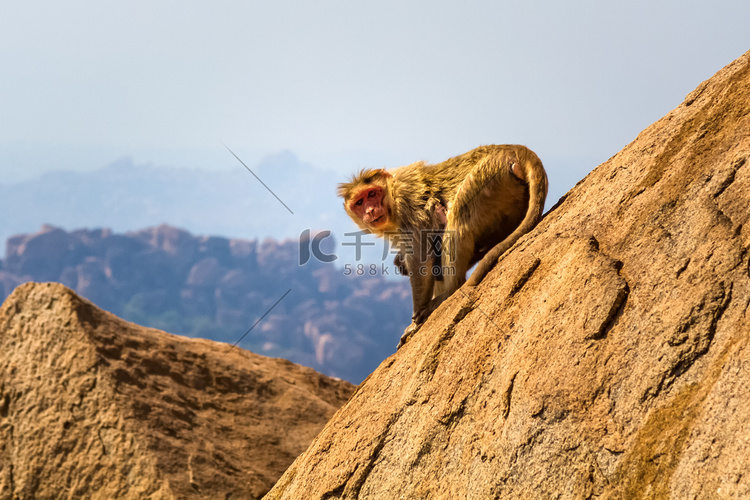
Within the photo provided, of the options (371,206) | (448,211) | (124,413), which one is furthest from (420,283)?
(124,413)

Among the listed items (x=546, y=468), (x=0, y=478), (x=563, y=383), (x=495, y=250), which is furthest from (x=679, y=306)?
(x=0, y=478)

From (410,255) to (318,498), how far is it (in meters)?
2.07

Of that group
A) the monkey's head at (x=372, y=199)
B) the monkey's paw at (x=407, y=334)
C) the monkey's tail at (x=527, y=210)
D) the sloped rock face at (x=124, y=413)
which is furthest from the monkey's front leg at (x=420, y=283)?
the sloped rock face at (x=124, y=413)

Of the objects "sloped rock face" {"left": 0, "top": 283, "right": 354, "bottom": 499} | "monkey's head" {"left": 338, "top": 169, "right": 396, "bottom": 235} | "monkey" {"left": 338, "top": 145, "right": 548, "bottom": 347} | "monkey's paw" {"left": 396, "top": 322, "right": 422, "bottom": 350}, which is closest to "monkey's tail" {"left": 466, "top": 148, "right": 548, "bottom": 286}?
"monkey" {"left": 338, "top": 145, "right": 548, "bottom": 347}

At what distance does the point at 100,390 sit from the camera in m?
6.77

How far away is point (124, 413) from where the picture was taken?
6.64m

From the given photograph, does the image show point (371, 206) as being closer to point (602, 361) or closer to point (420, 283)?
point (420, 283)

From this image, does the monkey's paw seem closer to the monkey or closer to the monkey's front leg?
the monkey

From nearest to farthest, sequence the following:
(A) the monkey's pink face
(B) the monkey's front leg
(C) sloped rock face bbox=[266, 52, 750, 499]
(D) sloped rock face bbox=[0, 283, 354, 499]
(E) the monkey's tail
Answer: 1. (C) sloped rock face bbox=[266, 52, 750, 499]
2. (E) the monkey's tail
3. (B) the monkey's front leg
4. (A) the monkey's pink face
5. (D) sloped rock face bbox=[0, 283, 354, 499]

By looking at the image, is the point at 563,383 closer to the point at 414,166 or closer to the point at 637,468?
the point at 637,468

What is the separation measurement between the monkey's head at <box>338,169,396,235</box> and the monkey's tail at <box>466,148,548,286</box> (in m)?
1.05

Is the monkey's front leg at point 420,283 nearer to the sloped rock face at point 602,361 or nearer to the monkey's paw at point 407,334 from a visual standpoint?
the monkey's paw at point 407,334

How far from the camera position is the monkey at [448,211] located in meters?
4.98

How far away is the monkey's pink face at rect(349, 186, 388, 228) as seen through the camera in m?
5.52
